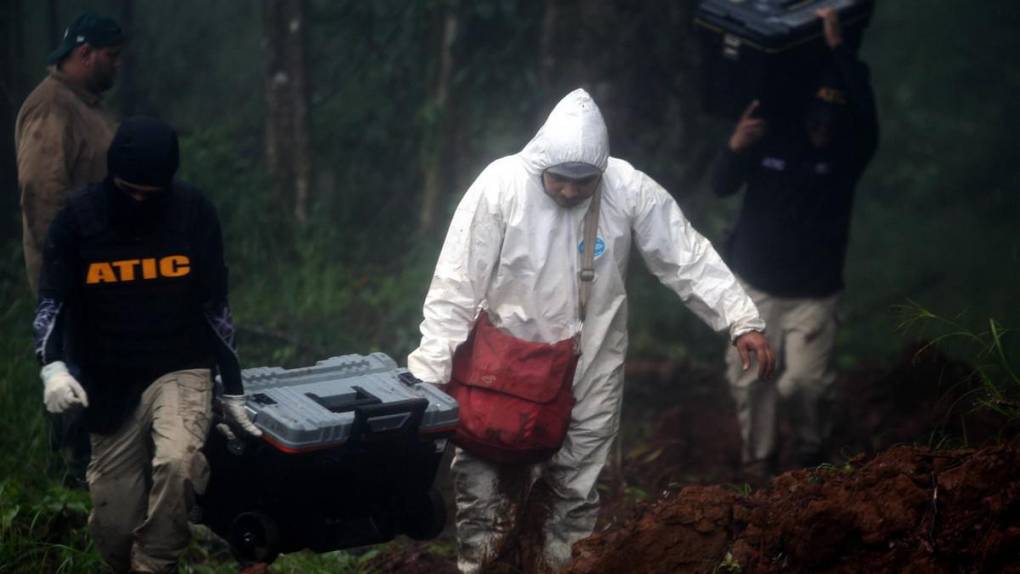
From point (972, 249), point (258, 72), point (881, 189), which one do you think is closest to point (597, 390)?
point (258, 72)

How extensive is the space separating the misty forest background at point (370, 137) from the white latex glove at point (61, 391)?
6.35 feet

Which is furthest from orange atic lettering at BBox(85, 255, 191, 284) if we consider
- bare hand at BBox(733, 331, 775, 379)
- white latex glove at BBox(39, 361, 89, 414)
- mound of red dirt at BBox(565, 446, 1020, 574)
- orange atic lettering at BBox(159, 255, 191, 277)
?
bare hand at BBox(733, 331, 775, 379)

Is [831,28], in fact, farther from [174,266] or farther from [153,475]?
[153,475]

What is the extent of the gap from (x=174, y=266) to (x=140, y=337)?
0.28 metres

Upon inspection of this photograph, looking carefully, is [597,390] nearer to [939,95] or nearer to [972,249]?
[972,249]

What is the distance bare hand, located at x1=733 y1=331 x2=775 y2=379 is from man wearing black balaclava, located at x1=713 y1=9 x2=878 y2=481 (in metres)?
1.61

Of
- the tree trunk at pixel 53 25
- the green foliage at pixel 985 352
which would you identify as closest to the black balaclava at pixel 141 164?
the green foliage at pixel 985 352

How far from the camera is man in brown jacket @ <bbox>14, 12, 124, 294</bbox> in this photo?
18.8 feet

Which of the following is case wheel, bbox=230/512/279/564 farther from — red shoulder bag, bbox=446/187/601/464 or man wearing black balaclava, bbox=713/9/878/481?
man wearing black balaclava, bbox=713/9/878/481

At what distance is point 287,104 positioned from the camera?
30.5ft

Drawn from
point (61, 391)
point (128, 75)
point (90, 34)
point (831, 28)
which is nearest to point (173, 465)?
point (61, 391)

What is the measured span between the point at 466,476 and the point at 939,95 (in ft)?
43.1

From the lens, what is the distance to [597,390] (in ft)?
16.6

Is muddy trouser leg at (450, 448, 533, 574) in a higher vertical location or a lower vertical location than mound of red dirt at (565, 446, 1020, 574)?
lower
